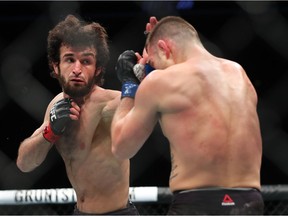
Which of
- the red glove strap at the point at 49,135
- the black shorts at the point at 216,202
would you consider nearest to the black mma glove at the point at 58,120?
the red glove strap at the point at 49,135

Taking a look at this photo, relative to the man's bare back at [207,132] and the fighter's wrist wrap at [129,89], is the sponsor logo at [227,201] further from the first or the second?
the fighter's wrist wrap at [129,89]

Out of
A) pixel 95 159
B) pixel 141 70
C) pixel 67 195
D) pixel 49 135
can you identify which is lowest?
pixel 67 195

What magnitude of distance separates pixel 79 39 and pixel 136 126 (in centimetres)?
69

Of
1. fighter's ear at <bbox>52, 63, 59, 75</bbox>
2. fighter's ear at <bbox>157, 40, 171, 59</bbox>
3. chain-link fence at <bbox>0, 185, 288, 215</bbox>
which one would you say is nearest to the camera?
fighter's ear at <bbox>157, 40, 171, 59</bbox>

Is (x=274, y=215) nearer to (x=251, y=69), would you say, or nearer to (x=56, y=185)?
(x=251, y=69)

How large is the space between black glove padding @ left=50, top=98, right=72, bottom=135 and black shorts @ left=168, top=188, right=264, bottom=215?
585 millimetres

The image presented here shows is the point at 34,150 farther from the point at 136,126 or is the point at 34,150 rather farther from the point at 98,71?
the point at 136,126

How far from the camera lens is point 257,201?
4.79 feet

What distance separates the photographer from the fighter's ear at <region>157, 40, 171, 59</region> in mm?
1578

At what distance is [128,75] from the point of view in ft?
5.59

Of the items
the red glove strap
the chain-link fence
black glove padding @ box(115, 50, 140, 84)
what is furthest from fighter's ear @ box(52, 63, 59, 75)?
the chain-link fence

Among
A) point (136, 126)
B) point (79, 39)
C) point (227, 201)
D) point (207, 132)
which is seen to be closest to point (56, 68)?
point (79, 39)

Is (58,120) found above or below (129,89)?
below

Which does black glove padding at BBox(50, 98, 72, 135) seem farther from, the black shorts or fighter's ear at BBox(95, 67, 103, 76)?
the black shorts
